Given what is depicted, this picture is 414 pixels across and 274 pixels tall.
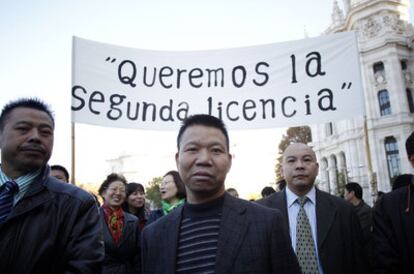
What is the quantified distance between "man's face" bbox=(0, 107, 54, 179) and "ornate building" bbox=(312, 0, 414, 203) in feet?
113

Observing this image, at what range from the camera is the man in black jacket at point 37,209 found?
1.77 meters

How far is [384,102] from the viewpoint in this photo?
3734cm

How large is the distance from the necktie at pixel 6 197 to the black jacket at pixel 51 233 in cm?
7

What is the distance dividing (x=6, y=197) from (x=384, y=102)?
1602 inches

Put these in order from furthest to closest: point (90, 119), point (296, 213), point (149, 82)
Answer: point (149, 82) → point (90, 119) → point (296, 213)

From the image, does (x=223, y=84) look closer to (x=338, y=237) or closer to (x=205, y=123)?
(x=338, y=237)

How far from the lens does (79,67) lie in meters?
4.88

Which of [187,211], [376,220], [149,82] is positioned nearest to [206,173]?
[187,211]

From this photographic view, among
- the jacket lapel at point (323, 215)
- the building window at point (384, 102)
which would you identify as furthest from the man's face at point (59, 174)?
the building window at point (384, 102)

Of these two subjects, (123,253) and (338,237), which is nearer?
(338,237)

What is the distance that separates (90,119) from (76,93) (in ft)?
1.29

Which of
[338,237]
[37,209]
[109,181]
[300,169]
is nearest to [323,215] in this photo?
[338,237]

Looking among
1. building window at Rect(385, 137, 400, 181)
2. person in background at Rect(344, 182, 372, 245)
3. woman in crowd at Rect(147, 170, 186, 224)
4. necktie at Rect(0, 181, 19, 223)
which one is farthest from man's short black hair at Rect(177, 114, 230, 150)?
building window at Rect(385, 137, 400, 181)

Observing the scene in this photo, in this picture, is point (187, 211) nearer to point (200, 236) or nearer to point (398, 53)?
point (200, 236)
